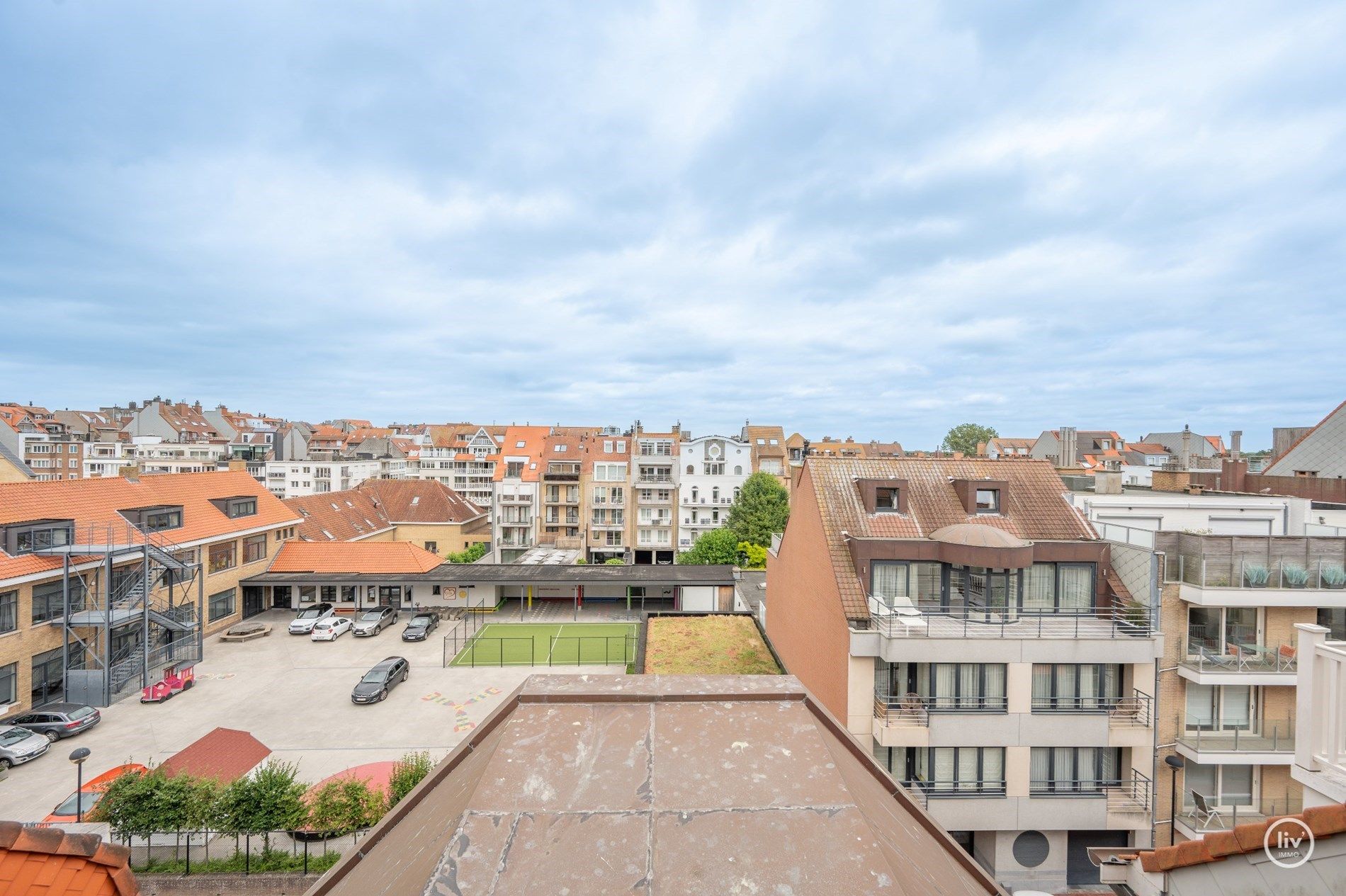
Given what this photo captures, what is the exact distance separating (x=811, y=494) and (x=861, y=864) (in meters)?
18.7

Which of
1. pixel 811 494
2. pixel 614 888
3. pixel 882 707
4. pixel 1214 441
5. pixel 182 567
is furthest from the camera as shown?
pixel 1214 441

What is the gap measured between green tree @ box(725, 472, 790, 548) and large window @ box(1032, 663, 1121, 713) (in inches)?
1194

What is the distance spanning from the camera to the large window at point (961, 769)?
16.3 m

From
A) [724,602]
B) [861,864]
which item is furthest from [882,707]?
[724,602]

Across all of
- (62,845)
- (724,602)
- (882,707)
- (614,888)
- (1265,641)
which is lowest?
(724,602)

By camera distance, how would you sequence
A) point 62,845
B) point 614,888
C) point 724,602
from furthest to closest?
point 724,602 → point 62,845 → point 614,888

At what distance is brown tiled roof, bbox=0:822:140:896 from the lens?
4.35m

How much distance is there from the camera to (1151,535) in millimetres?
17672

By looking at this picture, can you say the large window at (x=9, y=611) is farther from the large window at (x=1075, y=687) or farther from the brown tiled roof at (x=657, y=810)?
the large window at (x=1075, y=687)

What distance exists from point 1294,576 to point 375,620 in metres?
38.6

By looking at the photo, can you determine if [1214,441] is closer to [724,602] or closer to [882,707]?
[724,602]

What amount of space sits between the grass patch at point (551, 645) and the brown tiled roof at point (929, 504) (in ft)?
49.4

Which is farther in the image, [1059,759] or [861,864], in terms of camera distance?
[1059,759]

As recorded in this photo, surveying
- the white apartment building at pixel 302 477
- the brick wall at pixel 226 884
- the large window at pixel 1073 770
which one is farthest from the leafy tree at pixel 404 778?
the white apartment building at pixel 302 477
